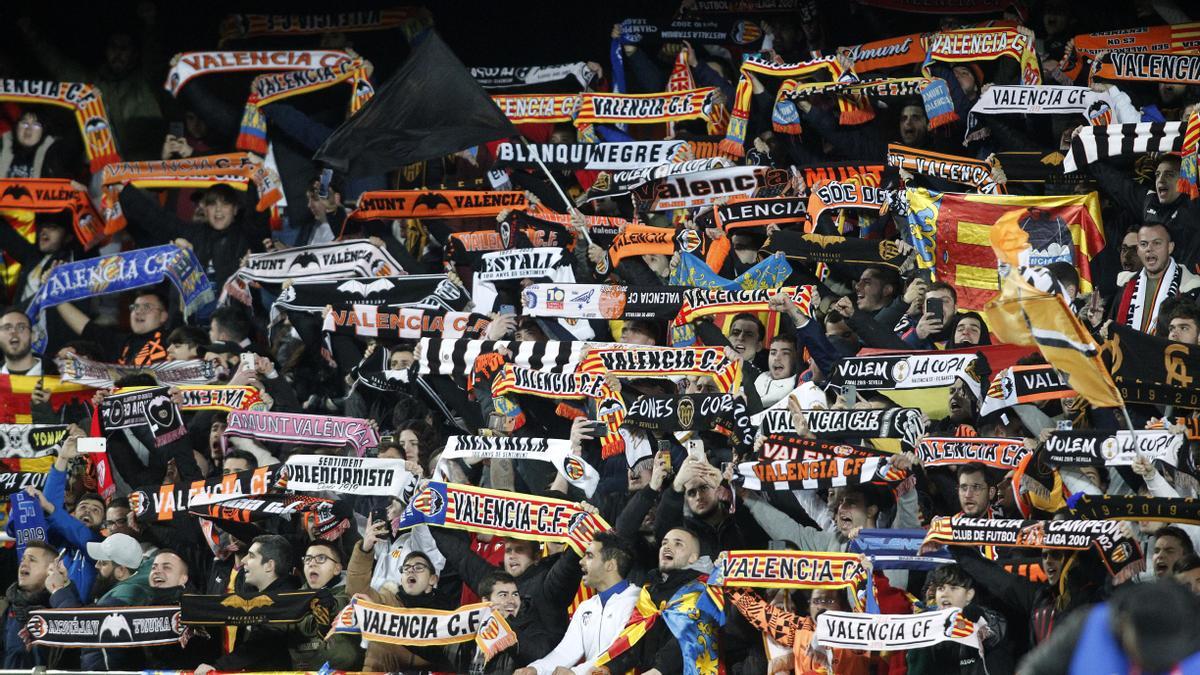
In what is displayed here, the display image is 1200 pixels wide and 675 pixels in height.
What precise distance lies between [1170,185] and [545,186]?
467 cm

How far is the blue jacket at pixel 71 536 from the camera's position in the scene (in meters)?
10.7

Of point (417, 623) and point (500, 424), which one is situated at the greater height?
point (500, 424)

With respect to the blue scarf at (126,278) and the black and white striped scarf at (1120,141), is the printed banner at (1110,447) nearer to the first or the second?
the black and white striped scarf at (1120,141)

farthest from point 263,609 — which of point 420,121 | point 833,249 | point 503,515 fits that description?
point 420,121

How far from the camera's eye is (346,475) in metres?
10.5

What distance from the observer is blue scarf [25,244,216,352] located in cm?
1294

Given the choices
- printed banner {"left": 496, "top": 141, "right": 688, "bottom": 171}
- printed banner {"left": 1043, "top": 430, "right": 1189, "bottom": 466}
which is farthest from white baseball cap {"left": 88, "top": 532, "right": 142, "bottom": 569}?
printed banner {"left": 1043, "top": 430, "right": 1189, "bottom": 466}

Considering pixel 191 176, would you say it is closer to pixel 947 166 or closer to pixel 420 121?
pixel 420 121

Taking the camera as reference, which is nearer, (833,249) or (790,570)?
(790,570)

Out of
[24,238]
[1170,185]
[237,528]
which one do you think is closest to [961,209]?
[1170,185]

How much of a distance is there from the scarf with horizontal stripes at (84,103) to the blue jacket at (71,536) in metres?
3.98

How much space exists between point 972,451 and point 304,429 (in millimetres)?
4377

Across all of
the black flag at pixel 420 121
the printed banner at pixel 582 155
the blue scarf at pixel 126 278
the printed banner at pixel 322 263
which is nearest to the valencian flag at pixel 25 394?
the blue scarf at pixel 126 278

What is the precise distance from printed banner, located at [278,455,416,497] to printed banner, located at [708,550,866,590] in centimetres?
242
